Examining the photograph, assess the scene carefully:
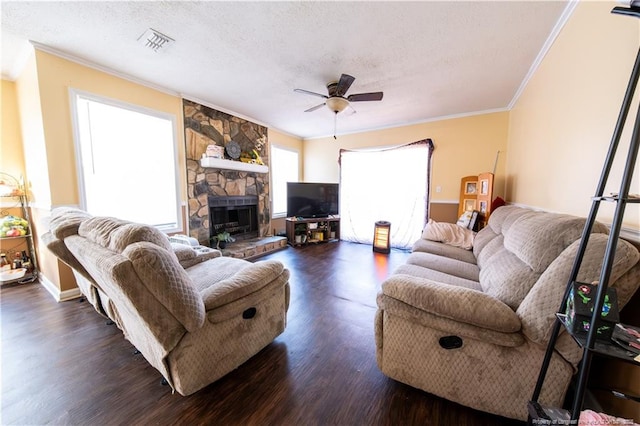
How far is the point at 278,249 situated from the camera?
4.22 metres

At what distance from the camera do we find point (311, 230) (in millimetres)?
4621

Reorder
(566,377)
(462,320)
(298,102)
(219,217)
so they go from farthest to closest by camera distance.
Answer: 1. (219,217)
2. (298,102)
3. (462,320)
4. (566,377)

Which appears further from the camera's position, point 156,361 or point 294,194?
point 294,194

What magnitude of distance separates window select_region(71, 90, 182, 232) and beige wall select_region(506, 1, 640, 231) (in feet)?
13.5

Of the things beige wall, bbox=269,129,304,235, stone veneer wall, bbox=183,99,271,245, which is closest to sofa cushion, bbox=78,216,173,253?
stone veneer wall, bbox=183,99,271,245

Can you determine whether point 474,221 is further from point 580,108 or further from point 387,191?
point 580,108

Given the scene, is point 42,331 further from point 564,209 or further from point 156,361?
point 564,209

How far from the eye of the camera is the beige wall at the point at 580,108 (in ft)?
3.73

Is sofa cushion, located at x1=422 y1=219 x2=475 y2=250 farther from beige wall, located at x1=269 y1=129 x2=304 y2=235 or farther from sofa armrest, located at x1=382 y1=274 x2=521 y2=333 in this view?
beige wall, located at x1=269 y1=129 x2=304 y2=235

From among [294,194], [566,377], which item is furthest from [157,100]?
[566,377]

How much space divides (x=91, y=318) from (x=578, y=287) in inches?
131

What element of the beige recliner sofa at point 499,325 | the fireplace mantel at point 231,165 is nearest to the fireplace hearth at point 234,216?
the fireplace mantel at point 231,165

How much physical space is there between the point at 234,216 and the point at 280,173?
1486mm

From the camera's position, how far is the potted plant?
137 inches
